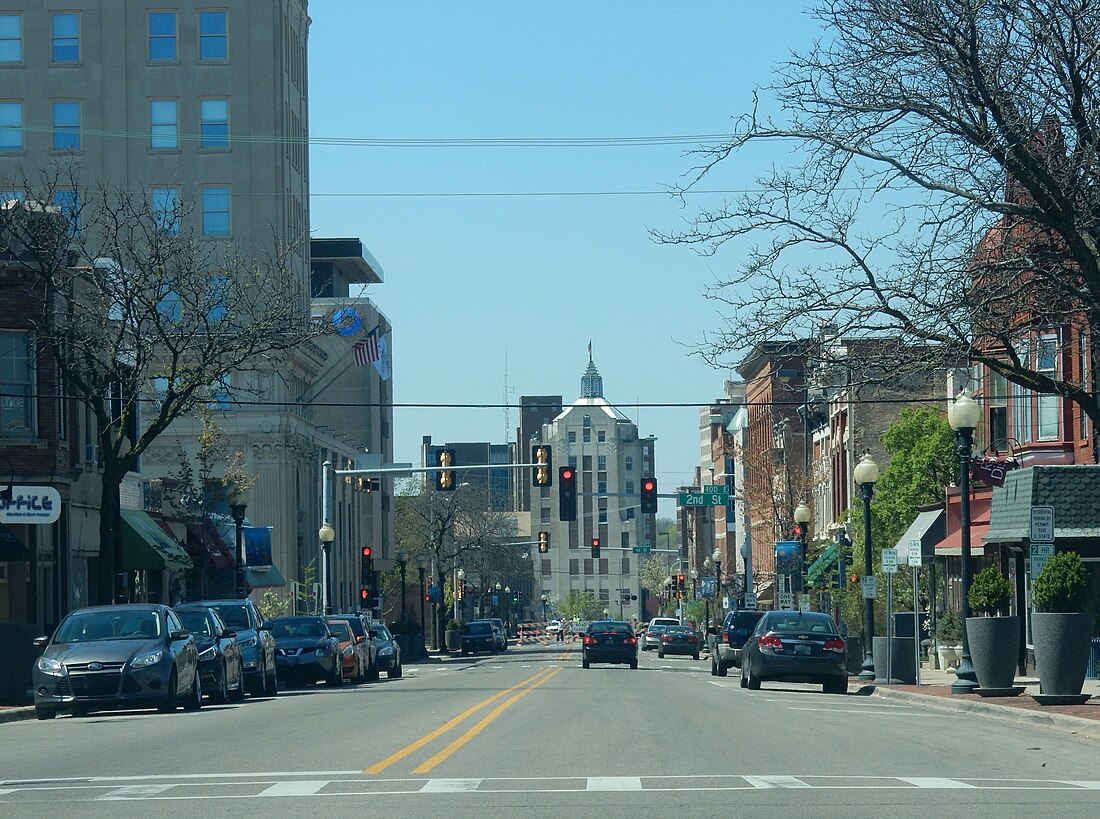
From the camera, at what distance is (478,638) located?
271 ft

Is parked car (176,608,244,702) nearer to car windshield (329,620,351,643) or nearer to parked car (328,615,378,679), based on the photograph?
car windshield (329,620,351,643)

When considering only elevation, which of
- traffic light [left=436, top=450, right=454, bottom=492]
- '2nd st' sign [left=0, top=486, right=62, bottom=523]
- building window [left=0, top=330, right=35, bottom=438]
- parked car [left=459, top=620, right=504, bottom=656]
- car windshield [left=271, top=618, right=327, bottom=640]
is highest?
building window [left=0, top=330, right=35, bottom=438]

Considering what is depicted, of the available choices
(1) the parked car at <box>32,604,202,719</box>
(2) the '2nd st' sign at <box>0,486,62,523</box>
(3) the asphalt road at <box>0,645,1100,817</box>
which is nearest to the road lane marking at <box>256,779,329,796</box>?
(3) the asphalt road at <box>0,645,1100,817</box>

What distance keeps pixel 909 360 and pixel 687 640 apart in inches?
2032

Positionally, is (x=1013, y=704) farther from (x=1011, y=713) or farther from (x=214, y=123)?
(x=214, y=123)

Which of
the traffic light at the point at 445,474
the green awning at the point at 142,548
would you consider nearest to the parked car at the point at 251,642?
the green awning at the point at 142,548

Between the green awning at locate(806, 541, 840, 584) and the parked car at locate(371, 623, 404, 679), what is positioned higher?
the green awning at locate(806, 541, 840, 584)

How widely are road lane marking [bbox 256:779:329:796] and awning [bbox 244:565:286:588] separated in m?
47.0

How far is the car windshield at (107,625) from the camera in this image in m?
24.9

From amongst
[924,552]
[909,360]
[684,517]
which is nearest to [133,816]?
[909,360]

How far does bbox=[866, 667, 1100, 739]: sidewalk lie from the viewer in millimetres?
20422

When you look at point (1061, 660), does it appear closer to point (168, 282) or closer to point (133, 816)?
point (133, 816)

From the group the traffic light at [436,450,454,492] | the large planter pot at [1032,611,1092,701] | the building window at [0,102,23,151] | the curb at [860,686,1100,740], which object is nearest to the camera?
the curb at [860,686,1100,740]

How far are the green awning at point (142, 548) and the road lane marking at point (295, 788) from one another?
30.1 m
